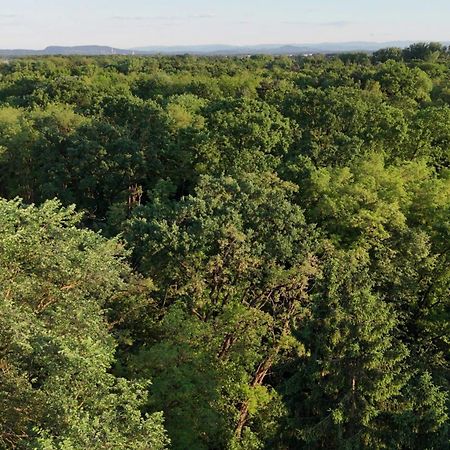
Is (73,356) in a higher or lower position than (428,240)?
higher

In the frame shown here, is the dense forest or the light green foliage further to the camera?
the dense forest

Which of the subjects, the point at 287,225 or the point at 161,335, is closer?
the point at 161,335

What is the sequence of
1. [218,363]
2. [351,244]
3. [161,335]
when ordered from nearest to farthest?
1. [218,363]
2. [161,335]
3. [351,244]

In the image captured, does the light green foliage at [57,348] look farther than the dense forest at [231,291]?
No

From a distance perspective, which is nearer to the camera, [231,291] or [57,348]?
[57,348]

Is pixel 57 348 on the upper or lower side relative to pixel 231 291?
upper

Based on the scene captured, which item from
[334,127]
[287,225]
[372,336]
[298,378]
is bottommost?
[298,378]

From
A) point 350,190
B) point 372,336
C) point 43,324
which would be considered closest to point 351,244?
point 350,190

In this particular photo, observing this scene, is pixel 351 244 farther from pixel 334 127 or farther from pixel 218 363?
pixel 334 127
